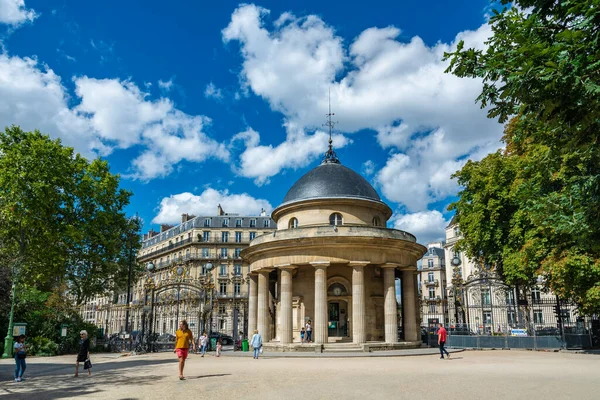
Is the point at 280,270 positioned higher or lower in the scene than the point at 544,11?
lower

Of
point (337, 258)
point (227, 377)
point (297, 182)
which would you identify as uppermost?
point (297, 182)

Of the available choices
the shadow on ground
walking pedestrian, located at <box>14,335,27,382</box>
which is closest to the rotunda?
the shadow on ground

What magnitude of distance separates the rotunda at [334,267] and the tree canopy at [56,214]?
12.7 m

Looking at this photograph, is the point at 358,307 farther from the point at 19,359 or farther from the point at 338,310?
the point at 19,359

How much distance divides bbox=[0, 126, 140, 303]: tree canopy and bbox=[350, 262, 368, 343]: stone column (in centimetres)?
1836

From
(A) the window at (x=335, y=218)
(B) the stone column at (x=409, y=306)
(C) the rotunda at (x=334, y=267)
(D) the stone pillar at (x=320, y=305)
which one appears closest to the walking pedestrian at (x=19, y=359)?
(C) the rotunda at (x=334, y=267)

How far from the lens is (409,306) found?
28.5m

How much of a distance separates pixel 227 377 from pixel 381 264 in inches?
569

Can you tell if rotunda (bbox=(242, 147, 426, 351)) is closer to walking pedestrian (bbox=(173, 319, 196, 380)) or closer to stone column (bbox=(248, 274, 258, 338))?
stone column (bbox=(248, 274, 258, 338))

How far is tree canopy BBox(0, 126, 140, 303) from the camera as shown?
30.3 metres

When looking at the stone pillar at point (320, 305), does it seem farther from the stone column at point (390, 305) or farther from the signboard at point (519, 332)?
the signboard at point (519, 332)

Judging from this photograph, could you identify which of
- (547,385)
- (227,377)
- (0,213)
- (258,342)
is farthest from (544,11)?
(0,213)

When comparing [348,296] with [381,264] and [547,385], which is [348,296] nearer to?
[381,264]

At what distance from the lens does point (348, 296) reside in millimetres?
28688
